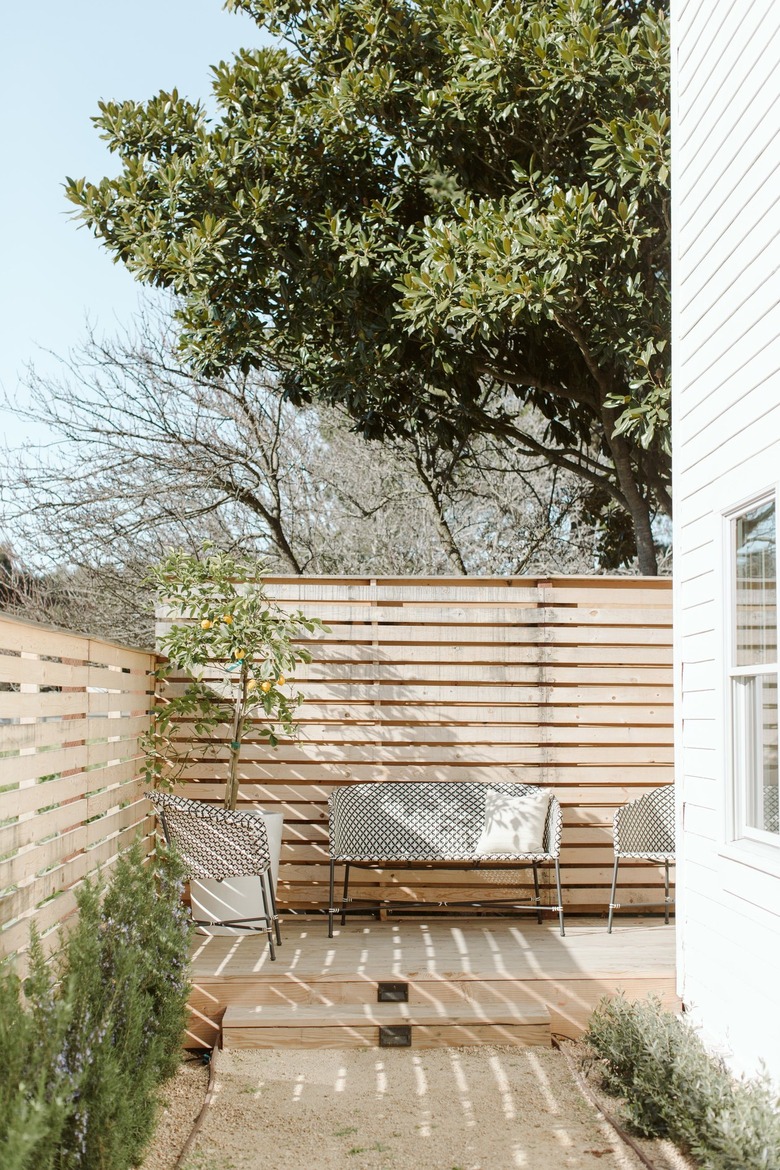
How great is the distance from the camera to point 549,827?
205 inches

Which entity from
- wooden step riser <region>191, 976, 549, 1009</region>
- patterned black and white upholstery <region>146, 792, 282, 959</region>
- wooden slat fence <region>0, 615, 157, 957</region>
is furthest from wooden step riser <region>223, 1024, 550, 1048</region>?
wooden slat fence <region>0, 615, 157, 957</region>

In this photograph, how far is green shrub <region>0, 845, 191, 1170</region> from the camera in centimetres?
214

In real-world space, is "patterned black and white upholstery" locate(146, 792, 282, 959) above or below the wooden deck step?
above

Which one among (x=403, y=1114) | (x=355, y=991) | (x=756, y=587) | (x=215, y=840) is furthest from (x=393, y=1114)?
(x=756, y=587)

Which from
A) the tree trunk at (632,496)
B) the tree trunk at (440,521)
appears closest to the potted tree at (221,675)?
the tree trunk at (632,496)

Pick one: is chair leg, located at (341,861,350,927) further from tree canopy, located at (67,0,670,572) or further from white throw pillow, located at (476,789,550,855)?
tree canopy, located at (67,0,670,572)

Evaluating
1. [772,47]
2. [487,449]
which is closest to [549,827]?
[772,47]

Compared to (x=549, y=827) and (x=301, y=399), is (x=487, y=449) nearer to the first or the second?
(x=301, y=399)

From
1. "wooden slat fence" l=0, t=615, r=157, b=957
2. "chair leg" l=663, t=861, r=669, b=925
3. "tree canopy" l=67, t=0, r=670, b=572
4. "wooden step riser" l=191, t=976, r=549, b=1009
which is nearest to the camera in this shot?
"wooden slat fence" l=0, t=615, r=157, b=957

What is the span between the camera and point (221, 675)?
5.76 meters

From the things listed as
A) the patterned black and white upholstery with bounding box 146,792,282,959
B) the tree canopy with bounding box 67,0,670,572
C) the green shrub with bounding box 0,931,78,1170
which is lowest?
the green shrub with bounding box 0,931,78,1170

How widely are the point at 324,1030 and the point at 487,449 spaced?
711cm

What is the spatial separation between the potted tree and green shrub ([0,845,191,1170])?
55.5 inches

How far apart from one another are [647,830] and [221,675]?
2.42 metres
